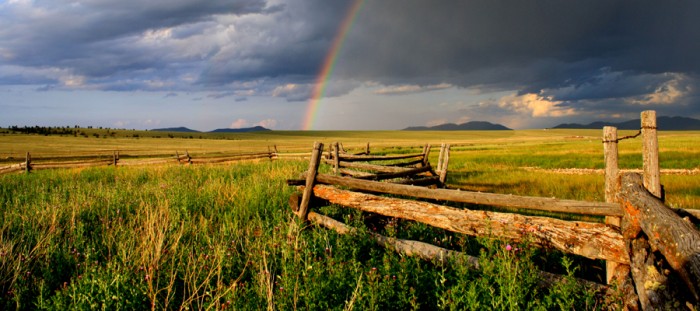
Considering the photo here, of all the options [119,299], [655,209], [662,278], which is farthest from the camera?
[119,299]

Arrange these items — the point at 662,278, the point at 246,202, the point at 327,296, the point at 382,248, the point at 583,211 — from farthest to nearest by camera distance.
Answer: the point at 246,202 < the point at 382,248 < the point at 583,211 < the point at 327,296 < the point at 662,278

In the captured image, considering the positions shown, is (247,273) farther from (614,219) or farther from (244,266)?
(614,219)

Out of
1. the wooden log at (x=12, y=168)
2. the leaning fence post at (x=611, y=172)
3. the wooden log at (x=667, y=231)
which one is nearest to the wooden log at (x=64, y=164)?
the wooden log at (x=12, y=168)

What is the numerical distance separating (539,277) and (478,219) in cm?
93

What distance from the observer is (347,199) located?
5.80 m

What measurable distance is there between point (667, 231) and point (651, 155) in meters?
1.46

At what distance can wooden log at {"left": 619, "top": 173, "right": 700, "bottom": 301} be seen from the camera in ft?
7.08

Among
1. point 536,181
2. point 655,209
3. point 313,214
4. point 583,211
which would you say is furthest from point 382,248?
point 536,181

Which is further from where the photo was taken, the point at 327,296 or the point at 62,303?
the point at 327,296

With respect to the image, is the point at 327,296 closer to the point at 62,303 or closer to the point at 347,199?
the point at 62,303

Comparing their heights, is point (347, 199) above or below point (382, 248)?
above

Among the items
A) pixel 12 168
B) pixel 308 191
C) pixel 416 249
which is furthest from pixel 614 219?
pixel 12 168

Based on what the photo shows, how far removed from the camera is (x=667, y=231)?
8.24 feet

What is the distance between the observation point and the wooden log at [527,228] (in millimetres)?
3281
